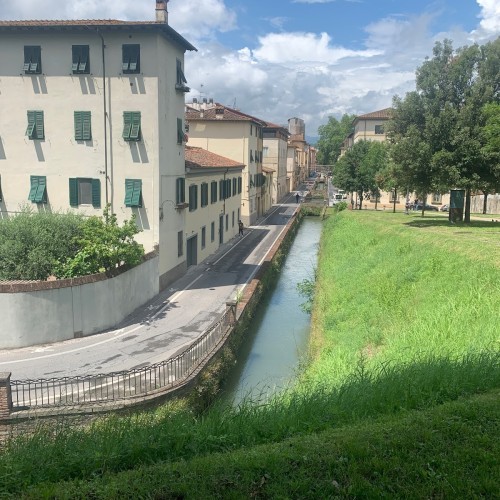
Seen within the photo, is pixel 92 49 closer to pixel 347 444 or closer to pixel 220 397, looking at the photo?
pixel 220 397

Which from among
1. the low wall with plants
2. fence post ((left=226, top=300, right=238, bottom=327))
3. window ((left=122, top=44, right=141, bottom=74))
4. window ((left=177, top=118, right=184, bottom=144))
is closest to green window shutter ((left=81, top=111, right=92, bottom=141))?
window ((left=122, top=44, right=141, bottom=74))

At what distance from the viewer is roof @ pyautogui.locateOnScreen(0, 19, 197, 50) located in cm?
2080

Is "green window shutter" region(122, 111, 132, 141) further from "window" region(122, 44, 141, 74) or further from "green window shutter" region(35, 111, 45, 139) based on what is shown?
"green window shutter" region(35, 111, 45, 139)

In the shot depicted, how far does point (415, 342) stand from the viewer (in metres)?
12.5

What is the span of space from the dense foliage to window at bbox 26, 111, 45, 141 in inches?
225

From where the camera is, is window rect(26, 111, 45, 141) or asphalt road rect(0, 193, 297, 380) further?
window rect(26, 111, 45, 141)

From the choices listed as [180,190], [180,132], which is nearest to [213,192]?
[180,190]

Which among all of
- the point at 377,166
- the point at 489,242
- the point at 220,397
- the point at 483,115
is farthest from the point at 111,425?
the point at 377,166

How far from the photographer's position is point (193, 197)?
28.0 metres

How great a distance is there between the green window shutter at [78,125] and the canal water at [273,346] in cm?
1117

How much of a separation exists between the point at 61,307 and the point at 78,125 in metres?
9.53

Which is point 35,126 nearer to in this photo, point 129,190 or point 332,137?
point 129,190

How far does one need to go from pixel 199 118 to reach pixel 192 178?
61.5 feet

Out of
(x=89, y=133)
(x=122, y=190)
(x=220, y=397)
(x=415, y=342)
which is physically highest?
(x=89, y=133)
